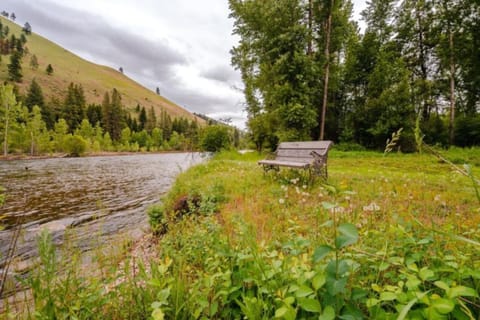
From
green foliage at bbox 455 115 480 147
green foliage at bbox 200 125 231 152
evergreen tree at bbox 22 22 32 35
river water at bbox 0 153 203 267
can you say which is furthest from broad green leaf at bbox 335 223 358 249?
evergreen tree at bbox 22 22 32 35

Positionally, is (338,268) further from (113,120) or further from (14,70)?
(14,70)

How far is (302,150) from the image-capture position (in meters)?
6.04

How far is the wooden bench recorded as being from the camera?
4.93 meters

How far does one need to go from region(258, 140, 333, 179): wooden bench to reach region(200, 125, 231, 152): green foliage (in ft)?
36.8

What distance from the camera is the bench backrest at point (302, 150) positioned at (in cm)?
542

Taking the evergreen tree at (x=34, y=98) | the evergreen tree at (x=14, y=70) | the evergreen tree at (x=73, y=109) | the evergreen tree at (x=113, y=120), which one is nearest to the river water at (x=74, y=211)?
the evergreen tree at (x=73, y=109)

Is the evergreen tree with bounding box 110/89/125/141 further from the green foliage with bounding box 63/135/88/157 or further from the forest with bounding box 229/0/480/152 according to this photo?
the forest with bounding box 229/0/480/152

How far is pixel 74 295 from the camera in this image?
125 cm

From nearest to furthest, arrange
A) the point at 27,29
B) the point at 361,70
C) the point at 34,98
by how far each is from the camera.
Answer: the point at 361,70
the point at 34,98
the point at 27,29

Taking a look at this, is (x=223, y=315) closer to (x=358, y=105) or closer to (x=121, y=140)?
(x=358, y=105)

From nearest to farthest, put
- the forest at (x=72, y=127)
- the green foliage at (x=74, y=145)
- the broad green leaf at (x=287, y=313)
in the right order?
the broad green leaf at (x=287, y=313)
the forest at (x=72, y=127)
the green foliage at (x=74, y=145)

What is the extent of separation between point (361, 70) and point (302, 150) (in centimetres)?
1539

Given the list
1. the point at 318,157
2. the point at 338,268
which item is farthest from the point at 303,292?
the point at 318,157

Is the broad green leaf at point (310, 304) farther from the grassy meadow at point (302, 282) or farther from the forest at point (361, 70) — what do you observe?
the forest at point (361, 70)
